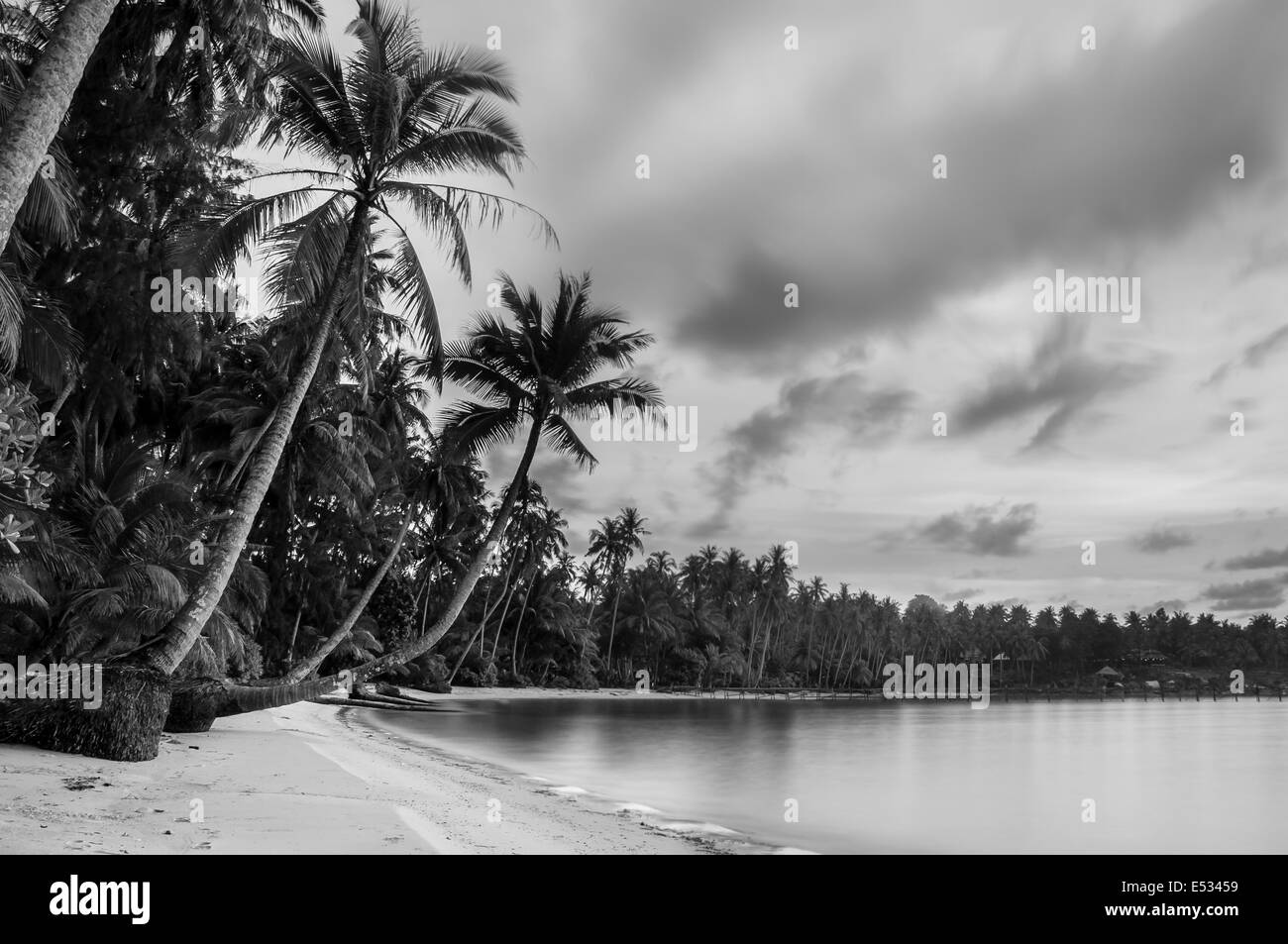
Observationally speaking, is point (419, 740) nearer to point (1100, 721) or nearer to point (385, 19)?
point (385, 19)

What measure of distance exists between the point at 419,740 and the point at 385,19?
15756mm

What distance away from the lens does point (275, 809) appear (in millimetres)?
7422

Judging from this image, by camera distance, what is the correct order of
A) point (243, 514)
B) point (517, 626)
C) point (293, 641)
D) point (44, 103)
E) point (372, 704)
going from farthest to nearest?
point (517, 626), point (293, 641), point (372, 704), point (243, 514), point (44, 103)

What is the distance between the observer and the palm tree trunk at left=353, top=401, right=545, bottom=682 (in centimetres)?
1448

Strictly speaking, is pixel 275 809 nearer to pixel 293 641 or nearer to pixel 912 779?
pixel 912 779

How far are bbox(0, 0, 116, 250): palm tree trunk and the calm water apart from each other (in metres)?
10.0

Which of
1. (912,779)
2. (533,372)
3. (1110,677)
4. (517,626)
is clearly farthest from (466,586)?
(1110,677)

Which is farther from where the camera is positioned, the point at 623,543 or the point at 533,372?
the point at 623,543

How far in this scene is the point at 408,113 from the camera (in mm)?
12102

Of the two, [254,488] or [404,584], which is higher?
[254,488]

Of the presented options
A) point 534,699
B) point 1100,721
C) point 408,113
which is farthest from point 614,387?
point 1100,721

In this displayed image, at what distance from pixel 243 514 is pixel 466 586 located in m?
5.21

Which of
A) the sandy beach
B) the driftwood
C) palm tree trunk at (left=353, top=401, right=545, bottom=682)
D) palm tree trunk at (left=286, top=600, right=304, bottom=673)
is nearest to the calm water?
the driftwood

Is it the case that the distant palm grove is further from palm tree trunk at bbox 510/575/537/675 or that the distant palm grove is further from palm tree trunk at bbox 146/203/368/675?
palm tree trunk at bbox 510/575/537/675
